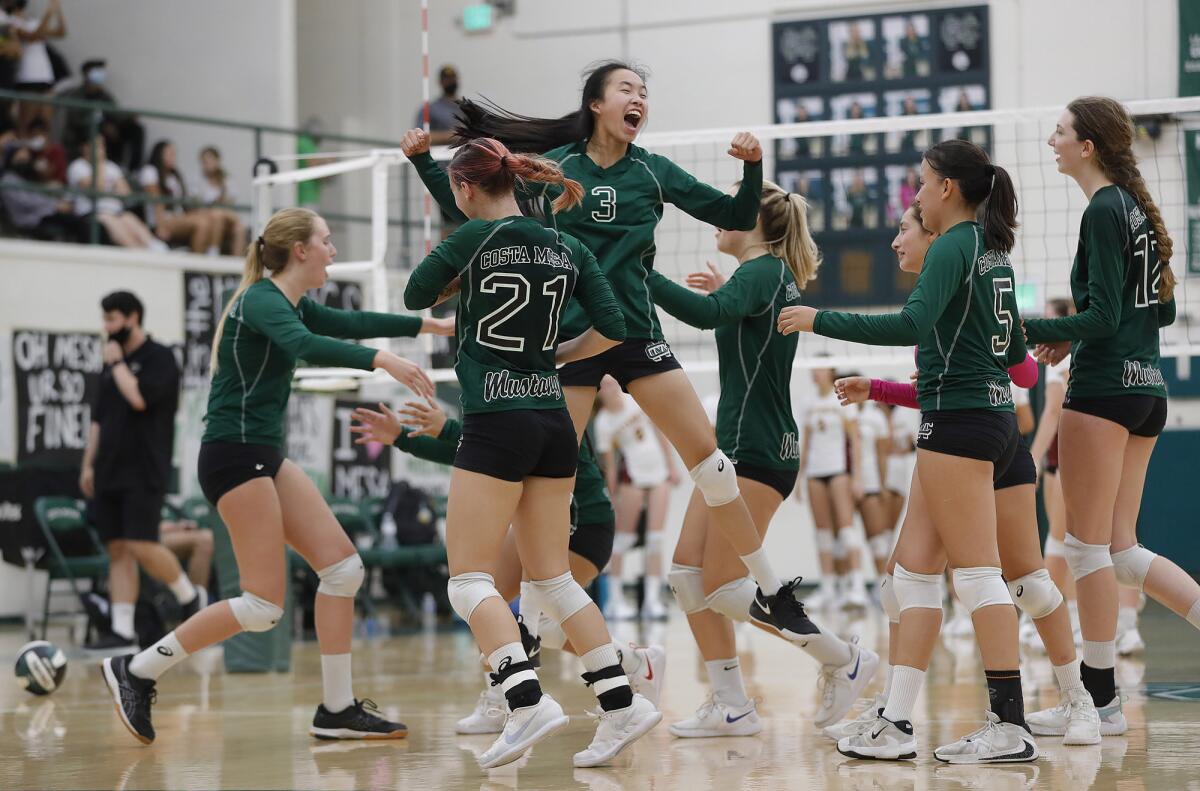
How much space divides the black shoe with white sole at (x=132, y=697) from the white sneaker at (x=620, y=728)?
5.89 feet

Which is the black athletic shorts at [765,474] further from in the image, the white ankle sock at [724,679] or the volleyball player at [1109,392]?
the volleyball player at [1109,392]

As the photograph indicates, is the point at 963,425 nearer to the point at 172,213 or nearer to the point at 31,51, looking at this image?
the point at 172,213

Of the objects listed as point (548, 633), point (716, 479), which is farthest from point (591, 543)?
point (716, 479)

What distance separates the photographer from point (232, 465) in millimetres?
5172

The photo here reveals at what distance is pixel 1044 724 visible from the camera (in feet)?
15.9

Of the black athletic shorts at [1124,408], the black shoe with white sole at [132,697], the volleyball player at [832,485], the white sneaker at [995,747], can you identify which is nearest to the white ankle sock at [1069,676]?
the white sneaker at [995,747]

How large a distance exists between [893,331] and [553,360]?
98 centimetres

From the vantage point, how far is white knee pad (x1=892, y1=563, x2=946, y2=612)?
4336 mm

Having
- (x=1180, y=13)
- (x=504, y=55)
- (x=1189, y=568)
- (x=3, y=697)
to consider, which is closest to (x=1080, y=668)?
(x=3, y=697)

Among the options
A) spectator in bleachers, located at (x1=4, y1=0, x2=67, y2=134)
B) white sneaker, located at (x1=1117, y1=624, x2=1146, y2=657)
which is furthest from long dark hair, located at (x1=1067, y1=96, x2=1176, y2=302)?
spectator in bleachers, located at (x1=4, y1=0, x2=67, y2=134)

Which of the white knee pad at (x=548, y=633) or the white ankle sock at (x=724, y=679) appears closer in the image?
the white ankle sock at (x=724, y=679)

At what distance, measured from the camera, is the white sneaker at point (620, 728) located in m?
4.30

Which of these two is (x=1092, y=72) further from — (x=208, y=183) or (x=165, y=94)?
(x=165, y=94)

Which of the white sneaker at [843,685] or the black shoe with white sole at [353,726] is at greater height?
the white sneaker at [843,685]
